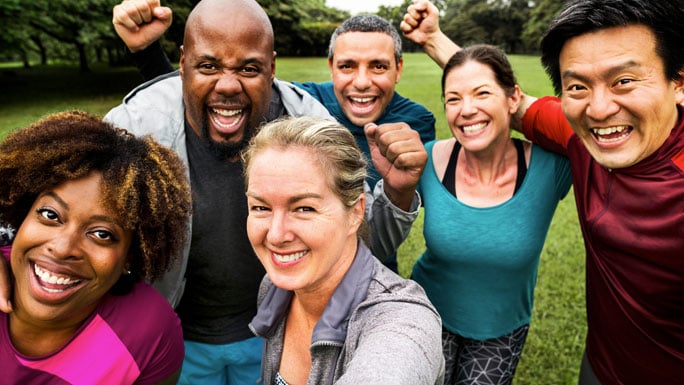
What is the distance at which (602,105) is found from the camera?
215 cm

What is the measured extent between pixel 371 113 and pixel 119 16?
172 cm

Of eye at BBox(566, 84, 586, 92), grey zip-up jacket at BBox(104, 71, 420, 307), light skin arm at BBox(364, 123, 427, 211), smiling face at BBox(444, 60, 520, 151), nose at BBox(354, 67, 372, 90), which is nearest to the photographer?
eye at BBox(566, 84, 586, 92)

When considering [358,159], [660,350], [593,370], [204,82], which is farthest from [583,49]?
[204,82]

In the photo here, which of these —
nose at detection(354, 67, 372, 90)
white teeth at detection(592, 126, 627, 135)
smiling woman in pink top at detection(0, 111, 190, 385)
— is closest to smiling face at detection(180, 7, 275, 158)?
smiling woman in pink top at detection(0, 111, 190, 385)

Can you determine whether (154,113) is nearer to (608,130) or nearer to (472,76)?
(472,76)

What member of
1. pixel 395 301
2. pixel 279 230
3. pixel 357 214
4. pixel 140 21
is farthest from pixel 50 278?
pixel 140 21

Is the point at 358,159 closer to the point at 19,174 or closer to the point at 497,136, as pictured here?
the point at 497,136

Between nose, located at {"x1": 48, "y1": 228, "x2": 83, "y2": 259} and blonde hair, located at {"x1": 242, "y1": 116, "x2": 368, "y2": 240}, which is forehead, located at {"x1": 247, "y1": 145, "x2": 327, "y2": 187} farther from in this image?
nose, located at {"x1": 48, "y1": 228, "x2": 83, "y2": 259}

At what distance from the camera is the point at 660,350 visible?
7.11ft

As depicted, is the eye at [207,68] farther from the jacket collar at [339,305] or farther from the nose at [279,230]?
the jacket collar at [339,305]

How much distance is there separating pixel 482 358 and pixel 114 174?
214 centimetres

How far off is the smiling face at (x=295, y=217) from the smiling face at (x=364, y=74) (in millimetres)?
1633

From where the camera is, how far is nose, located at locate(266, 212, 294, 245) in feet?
6.36

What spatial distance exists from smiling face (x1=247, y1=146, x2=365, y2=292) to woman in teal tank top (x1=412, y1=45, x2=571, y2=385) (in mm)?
937
